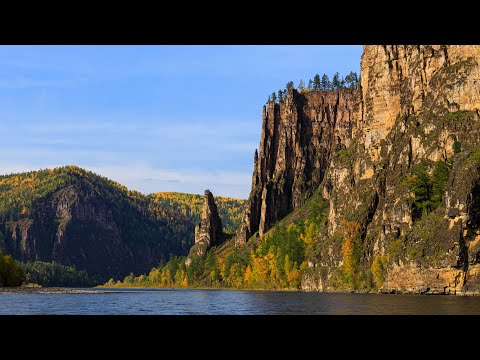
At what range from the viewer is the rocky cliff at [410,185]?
117m

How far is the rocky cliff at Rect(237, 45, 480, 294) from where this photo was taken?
384 ft

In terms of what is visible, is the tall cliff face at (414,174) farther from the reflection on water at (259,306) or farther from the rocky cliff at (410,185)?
the reflection on water at (259,306)

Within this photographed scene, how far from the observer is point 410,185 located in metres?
145

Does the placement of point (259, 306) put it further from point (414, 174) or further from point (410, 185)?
point (414, 174)

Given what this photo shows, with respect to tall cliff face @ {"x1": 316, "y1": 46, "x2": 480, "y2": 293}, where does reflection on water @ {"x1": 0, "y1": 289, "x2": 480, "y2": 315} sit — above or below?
below

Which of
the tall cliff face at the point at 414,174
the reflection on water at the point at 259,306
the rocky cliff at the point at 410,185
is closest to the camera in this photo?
the reflection on water at the point at 259,306

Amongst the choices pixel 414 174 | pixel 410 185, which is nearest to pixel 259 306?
pixel 410 185

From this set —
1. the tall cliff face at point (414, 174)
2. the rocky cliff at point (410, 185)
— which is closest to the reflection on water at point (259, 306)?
the rocky cliff at point (410, 185)

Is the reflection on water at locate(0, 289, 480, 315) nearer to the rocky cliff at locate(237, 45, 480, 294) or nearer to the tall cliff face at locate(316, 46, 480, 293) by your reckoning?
the rocky cliff at locate(237, 45, 480, 294)

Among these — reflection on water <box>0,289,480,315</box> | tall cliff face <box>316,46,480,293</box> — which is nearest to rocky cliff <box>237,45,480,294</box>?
tall cliff face <box>316,46,480,293</box>

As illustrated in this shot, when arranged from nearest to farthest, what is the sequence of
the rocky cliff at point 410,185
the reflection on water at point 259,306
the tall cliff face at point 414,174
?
the reflection on water at point 259,306 → the tall cliff face at point 414,174 → the rocky cliff at point 410,185

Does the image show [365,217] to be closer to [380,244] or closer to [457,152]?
[380,244]
